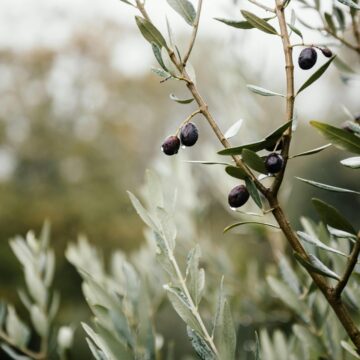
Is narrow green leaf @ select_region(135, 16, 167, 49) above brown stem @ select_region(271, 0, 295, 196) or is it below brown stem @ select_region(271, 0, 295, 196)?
above

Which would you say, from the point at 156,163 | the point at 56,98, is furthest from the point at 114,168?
the point at 156,163

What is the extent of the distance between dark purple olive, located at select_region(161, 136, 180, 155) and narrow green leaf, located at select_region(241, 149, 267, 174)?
0.35 feet

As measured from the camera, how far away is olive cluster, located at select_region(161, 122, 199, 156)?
57 centimetres

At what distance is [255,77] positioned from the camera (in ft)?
4.35

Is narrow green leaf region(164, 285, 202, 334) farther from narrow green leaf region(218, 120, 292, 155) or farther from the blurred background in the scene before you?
the blurred background

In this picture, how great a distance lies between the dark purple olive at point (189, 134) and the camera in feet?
1.88

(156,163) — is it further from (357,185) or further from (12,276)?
(12,276)

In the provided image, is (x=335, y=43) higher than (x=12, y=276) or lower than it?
higher

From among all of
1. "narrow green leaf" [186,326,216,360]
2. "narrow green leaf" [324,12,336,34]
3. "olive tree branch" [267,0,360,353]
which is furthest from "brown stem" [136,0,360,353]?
"narrow green leaf" [324,12,336,34]

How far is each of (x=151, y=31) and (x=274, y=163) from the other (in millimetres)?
175

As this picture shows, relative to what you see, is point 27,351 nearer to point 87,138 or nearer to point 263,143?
point 263,143

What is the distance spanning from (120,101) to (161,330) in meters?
9.30

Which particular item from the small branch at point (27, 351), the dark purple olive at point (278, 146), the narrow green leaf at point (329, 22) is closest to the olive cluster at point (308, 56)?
the dark purple olive at point (278, 146)

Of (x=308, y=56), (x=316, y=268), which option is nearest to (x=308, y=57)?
(x=308, y=56)
